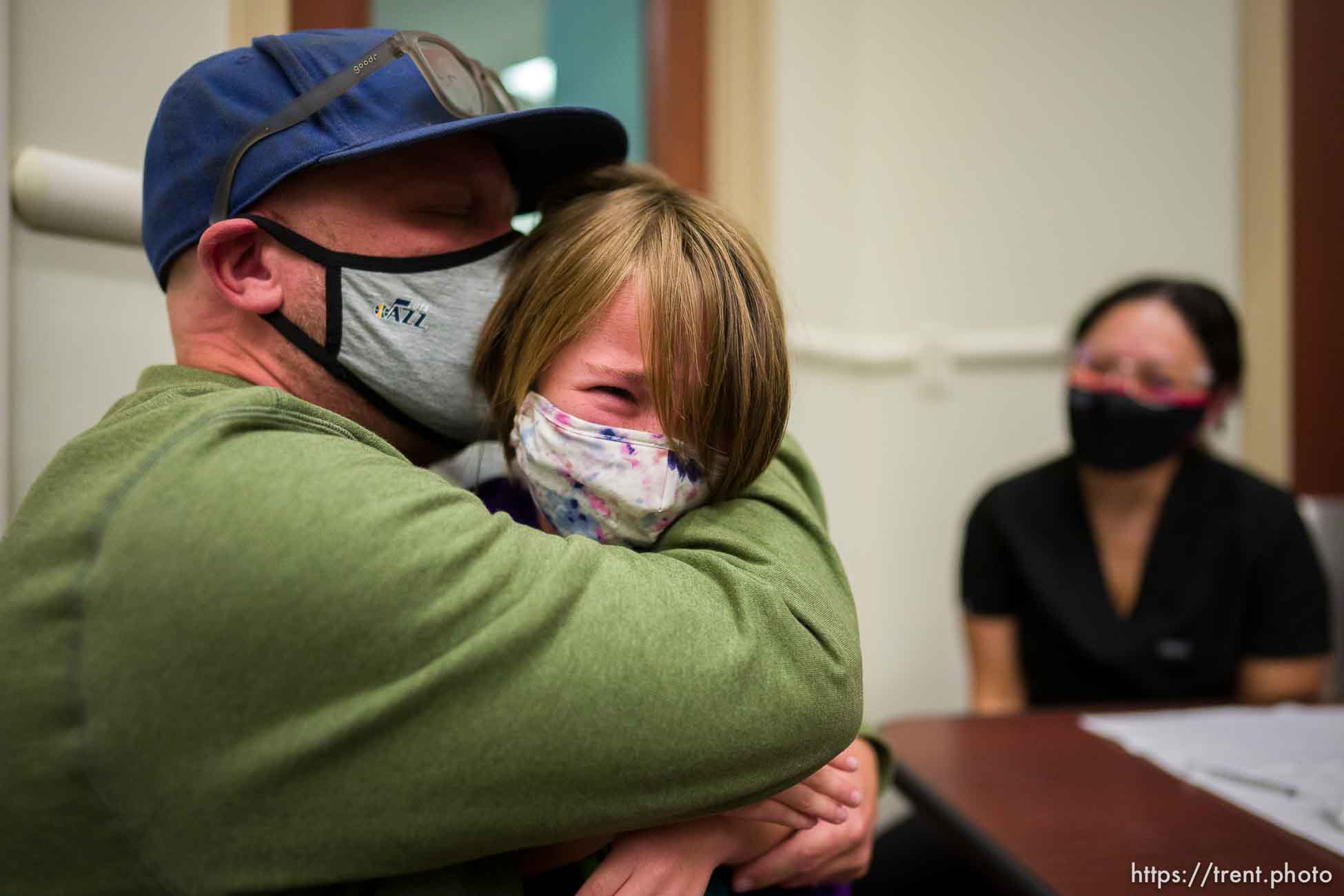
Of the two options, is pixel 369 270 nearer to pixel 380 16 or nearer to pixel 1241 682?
pixel 380 16

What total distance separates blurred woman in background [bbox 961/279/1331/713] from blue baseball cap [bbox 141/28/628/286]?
150 cm

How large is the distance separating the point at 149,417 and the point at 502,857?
1.48 feet

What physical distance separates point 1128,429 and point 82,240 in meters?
1.91

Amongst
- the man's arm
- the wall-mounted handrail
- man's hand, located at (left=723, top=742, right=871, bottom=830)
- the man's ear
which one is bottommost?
man's hand, located at (left=723, top=742, right=871, bottom=830)

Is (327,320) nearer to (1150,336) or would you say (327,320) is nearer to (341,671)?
(341,671)

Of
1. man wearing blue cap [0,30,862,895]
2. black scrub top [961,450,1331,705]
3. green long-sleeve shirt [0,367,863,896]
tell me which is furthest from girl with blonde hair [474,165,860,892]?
black scrub top [961,450,1331,705]

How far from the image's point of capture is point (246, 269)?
35.9 inches

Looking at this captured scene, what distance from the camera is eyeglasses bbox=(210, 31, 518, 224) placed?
0.87 m

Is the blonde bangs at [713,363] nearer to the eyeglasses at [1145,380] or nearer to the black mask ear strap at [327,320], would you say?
the black mask ear strap at [327,320]

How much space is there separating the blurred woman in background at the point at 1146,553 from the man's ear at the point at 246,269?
1.65 m

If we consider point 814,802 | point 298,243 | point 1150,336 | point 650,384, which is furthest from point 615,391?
point 1150,336

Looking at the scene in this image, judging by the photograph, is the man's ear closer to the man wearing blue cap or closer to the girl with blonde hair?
the man wearing blue cap

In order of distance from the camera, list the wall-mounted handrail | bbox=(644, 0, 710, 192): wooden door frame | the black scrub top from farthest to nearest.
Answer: bbox=(644, 0, 710, 192): wooden door frame → the black scrub top → the wall-mounted handrail

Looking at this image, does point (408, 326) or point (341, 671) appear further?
point (408, 326)
